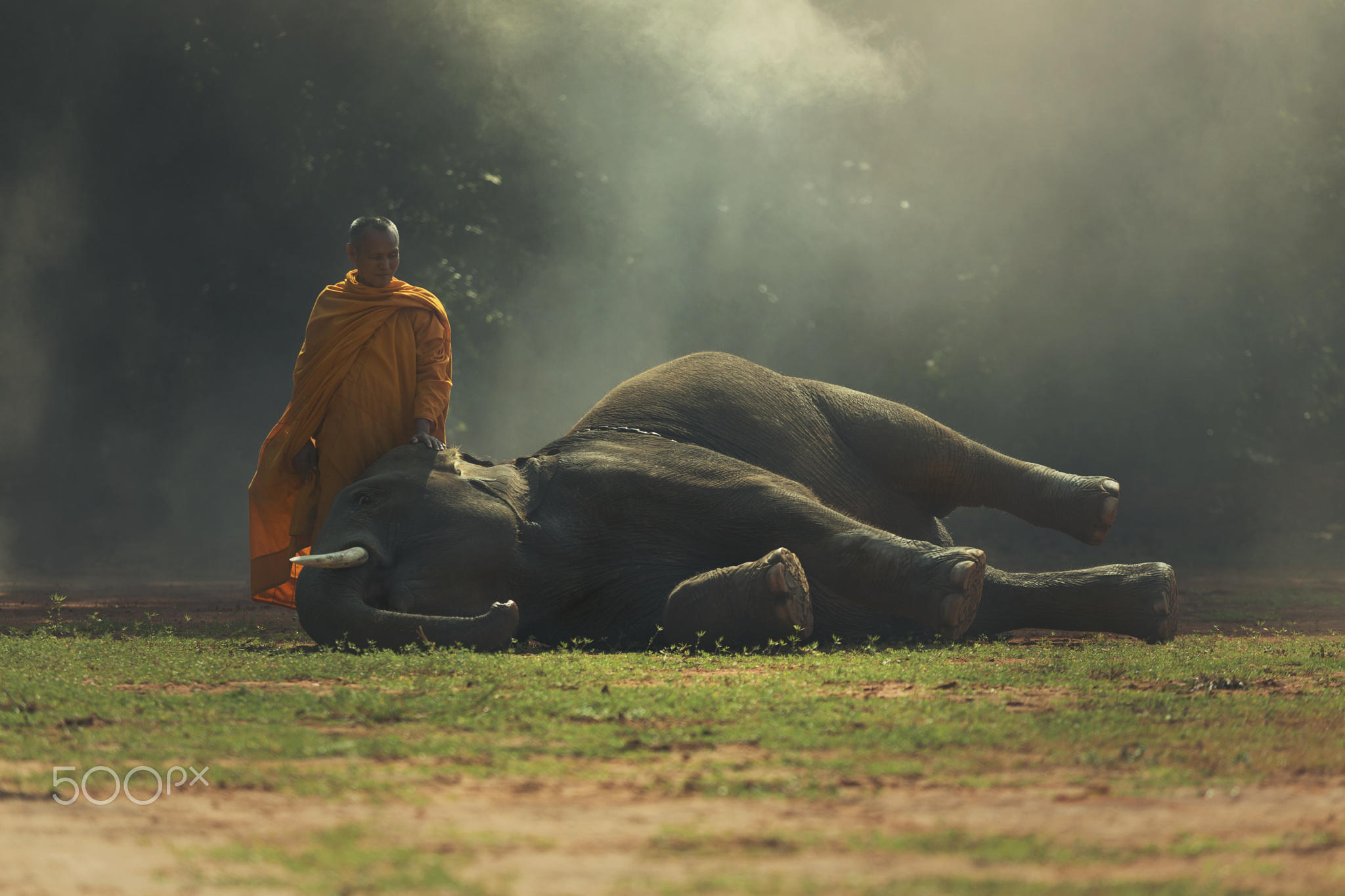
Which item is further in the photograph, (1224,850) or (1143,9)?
(1143,9)

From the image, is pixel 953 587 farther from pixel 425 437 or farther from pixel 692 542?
pixel 425 437

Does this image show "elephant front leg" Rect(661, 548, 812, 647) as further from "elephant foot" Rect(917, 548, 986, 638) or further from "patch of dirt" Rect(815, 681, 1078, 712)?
"patch of dirt" Rect(815, 681, 1078, 712)

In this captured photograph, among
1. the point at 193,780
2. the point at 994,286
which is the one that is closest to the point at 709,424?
the point at 193,780

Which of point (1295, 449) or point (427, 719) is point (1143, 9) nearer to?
point (1295, 449)

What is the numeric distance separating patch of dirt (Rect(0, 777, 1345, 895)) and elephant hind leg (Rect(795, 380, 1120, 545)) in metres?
4.35

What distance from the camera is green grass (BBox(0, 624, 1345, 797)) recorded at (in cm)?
301

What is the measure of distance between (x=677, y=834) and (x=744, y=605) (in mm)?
2951

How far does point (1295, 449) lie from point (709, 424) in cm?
1284

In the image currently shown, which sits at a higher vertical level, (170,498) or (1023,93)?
(1023,93)

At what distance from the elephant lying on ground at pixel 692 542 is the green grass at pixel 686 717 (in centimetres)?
27

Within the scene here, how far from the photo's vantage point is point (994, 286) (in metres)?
15.9

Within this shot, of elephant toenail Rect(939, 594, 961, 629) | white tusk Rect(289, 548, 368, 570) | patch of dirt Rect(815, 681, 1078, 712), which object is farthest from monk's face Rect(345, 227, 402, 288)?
patch of dirt Rect(815, 681, 1078, 712)

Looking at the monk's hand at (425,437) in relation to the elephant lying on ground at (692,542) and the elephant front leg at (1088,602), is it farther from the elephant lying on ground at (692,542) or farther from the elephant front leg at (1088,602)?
the elephant front leg at (1088,602)

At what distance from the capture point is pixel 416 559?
5.57m
